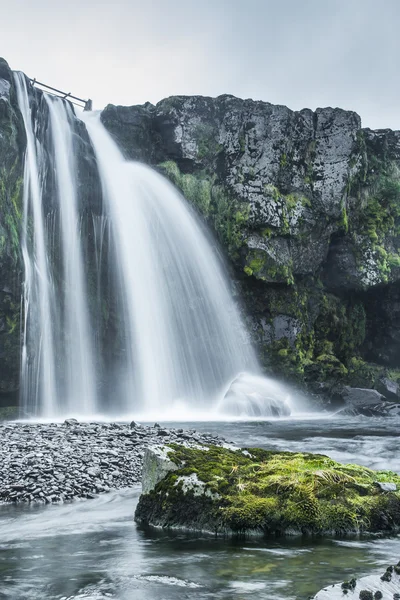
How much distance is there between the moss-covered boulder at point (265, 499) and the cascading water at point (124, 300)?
55.7 ft

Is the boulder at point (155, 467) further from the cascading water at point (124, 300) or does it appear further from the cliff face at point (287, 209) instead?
the cliff face at point (287, 209)

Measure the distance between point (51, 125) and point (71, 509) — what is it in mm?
24459

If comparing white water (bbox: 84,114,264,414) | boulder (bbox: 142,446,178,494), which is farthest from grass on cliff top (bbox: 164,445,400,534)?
white water (bbox: 84,114,264,414)

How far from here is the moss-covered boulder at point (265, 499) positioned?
7.23 meters

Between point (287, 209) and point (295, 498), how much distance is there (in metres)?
29.3

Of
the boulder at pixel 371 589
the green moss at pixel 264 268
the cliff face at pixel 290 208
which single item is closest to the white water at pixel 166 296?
the cliff face at pixel 290 208

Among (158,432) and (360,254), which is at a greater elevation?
(360,254)

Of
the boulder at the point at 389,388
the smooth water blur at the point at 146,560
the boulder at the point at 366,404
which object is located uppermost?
the boulder at the point at 389,388

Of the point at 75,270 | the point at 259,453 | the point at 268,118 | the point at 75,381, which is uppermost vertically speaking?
the point at 268,118

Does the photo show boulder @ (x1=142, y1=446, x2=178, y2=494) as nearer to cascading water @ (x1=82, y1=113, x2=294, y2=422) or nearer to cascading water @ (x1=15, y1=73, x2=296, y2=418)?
cascading water @ (x1=15, y1=73, x2=296, y2=418)

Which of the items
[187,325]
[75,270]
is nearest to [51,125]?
[75,270]

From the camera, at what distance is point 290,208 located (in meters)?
35.4

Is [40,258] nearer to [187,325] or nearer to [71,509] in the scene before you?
[187,325]

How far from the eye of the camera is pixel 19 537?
24.6ft
